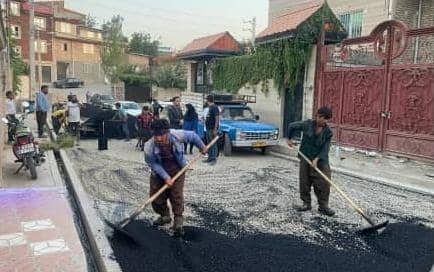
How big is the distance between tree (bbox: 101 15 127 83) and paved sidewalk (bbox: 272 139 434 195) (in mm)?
37820

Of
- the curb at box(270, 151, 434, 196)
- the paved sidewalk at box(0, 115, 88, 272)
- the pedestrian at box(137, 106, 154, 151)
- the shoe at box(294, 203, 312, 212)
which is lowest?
the curb at box(270, 151, 434, 196)

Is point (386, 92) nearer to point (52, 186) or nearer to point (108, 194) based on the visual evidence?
point (108, 194)

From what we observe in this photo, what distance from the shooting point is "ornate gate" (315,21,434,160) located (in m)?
11.5

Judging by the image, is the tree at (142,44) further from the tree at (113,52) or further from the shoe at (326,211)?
the shoe at (326,211)

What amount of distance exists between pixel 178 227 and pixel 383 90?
28.7 ft

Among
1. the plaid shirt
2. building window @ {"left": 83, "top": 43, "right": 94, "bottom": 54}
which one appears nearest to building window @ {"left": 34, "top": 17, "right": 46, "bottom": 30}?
building window @ {"left": 83, "top": 43, "right": 94, "bottom": 54}

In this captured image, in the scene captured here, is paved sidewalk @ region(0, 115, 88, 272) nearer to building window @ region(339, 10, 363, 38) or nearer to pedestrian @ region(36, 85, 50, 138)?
pedestrian @ region(36, 85, 50, 138)

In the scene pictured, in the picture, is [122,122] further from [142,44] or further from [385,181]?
[142,44]

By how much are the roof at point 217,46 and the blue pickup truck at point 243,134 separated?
28.5 ft

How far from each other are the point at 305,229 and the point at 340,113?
335 inches

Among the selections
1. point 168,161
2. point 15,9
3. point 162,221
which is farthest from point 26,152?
point 15,9

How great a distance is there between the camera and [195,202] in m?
7.86

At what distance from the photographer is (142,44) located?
7038 cm

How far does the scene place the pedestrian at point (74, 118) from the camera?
16.2m
